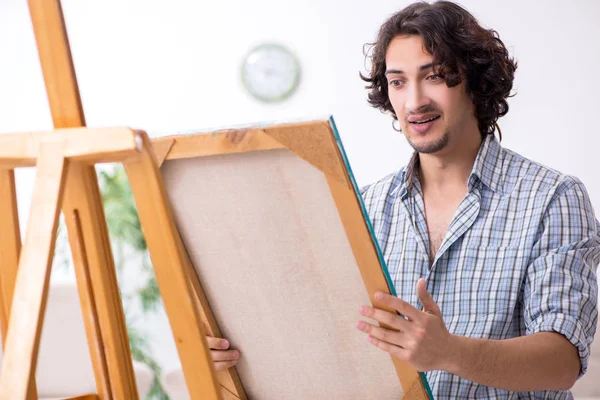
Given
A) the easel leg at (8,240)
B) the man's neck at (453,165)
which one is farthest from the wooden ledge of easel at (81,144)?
the man's neck at (453,165)

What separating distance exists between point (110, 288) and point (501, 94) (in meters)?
1.20

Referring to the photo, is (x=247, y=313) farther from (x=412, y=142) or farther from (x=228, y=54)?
(x=228, y=54)

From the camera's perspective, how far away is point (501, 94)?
1.86 metres

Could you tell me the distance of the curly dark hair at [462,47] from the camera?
1729 mm

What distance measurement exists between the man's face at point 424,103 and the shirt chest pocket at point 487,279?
265mm

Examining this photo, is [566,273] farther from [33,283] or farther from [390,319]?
[33,283]

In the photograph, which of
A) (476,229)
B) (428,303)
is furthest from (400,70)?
(428,303)

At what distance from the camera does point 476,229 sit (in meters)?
1.59

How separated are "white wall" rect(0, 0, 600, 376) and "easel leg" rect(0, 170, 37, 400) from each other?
314 centimetres

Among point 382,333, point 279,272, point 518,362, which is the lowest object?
point 518,362

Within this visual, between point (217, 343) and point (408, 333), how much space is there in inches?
13.8

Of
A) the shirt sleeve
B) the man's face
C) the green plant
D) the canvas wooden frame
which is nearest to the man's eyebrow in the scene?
the man's face

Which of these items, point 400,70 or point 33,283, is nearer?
point 33,283

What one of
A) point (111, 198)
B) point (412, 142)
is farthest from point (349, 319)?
point (111, 198)
